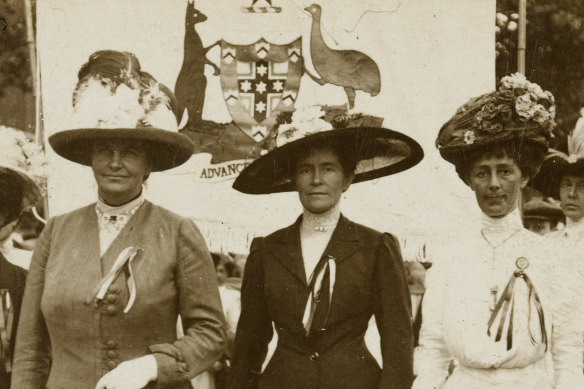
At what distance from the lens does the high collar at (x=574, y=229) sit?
4.41 meters

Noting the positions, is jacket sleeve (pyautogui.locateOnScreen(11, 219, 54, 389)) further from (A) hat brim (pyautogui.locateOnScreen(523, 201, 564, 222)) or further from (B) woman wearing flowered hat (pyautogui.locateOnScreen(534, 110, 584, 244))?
(A) hat brim (pyautogui.locateOnScreen(523, 201, 564, 222))

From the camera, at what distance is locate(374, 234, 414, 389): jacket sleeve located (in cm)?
329

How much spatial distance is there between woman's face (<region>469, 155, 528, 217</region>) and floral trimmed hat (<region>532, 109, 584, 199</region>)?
2.57 ft

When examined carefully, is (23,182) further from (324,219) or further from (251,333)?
(324,219)

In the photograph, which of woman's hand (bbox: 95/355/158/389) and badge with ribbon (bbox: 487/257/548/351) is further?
badge with ribbon (bbox: 487/257/548/351)

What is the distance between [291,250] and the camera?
3537 mm

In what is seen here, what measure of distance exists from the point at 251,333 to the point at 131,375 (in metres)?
0.67

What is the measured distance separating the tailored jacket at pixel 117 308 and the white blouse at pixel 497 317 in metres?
0.89

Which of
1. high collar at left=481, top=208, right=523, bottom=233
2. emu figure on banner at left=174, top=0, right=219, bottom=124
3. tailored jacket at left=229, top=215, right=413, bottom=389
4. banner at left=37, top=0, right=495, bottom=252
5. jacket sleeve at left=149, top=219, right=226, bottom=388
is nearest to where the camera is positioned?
jacket sleeve at left=149, top=219, right=226, bottom=388

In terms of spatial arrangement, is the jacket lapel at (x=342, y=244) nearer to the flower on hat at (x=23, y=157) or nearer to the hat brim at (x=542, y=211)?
the flower on hat at (x=23, y=157)

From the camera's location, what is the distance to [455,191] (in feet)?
14.8

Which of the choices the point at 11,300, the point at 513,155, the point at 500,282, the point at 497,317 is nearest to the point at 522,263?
the point at 500,282

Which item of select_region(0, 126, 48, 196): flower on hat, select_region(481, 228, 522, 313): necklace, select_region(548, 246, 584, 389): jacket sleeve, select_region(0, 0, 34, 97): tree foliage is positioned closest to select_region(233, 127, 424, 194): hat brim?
select_region(481, 228, 522, 313): necklace

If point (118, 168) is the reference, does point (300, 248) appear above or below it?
below
